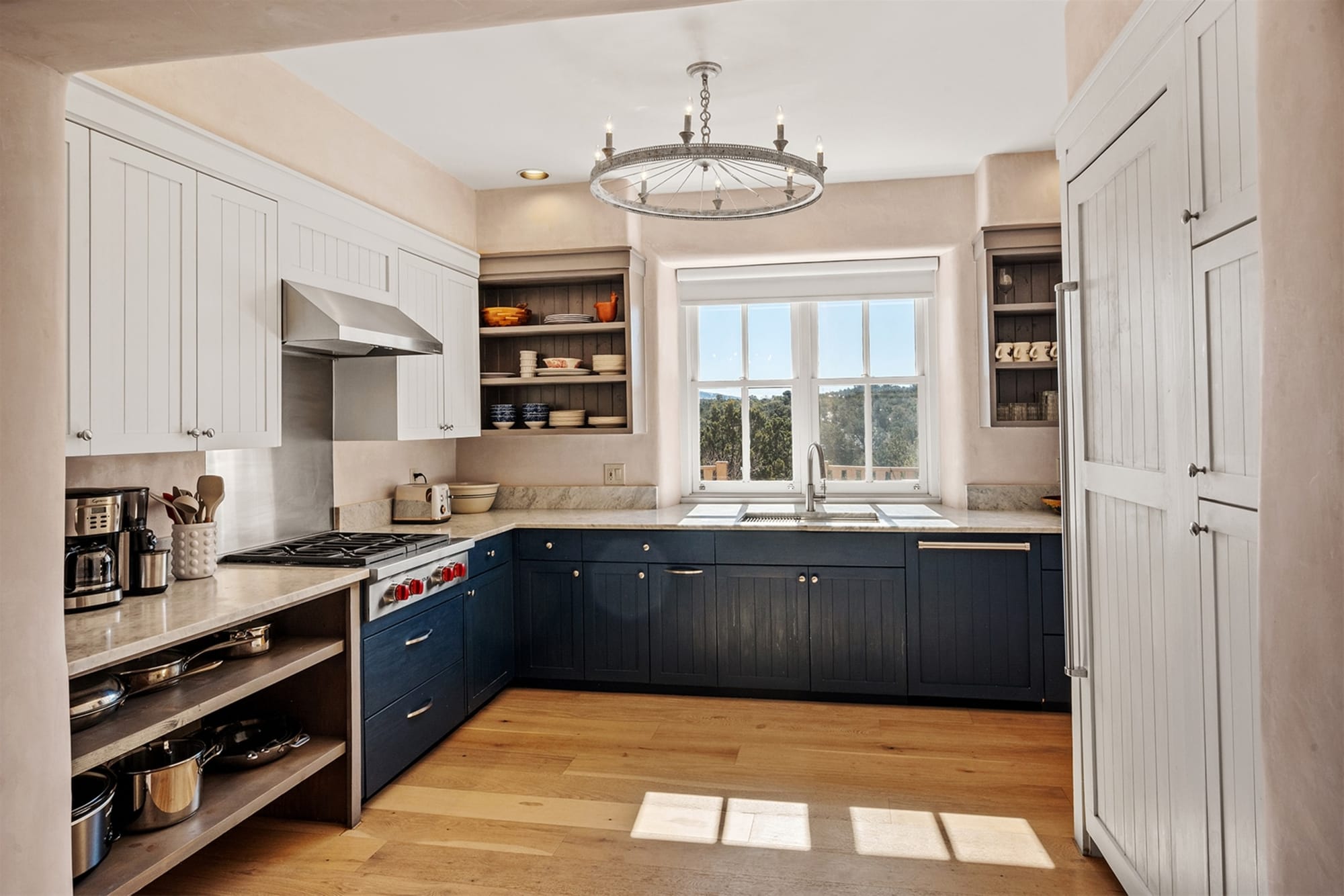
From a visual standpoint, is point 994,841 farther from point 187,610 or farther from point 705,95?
point 705,95

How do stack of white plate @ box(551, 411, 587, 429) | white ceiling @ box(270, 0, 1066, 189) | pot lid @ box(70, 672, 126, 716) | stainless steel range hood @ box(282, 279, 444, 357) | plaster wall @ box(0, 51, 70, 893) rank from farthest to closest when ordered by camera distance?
1. stack of white plate @ box(551, 411, 587, 429)
2. stainless steel range hood @ box(282, 279, 444, 357)
3. white ceiling @ box(270, 0, 1066, 189)
4. pot lid @ box(70, 672, 126, 716)
5. plaster wall @ box(0, 51, 70, 893)

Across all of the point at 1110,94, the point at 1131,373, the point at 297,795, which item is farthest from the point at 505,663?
the point at 1110,94

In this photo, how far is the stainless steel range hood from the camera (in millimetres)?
2734

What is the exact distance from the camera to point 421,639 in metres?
2.98

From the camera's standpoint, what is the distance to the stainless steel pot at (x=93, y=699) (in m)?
1.71

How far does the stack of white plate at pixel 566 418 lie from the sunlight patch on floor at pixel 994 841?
2608 mm

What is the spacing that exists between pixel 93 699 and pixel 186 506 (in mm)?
850


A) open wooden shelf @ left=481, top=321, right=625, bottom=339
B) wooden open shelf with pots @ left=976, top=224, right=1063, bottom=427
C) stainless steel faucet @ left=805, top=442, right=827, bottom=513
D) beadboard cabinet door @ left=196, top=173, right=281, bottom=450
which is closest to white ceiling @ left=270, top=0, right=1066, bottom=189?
wooden open shelf with pots @ left=976, top=224, right=1063, bottom=427

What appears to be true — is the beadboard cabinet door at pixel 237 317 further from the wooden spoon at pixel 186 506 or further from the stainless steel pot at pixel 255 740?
the stainless steel pot at pixel 255 740

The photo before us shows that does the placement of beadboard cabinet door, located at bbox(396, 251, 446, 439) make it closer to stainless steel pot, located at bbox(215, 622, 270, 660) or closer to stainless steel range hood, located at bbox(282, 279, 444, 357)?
stainless steel range hood, located at bbox(282, 279, 444, 357)

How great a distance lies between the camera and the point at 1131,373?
6.16ft

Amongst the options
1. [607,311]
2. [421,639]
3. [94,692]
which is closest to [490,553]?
[421,639]

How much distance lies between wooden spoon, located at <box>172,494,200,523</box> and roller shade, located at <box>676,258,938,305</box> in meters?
2.87

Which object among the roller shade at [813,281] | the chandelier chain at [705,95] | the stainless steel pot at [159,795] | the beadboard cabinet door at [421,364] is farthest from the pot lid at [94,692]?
the roller shade at [813,281]
